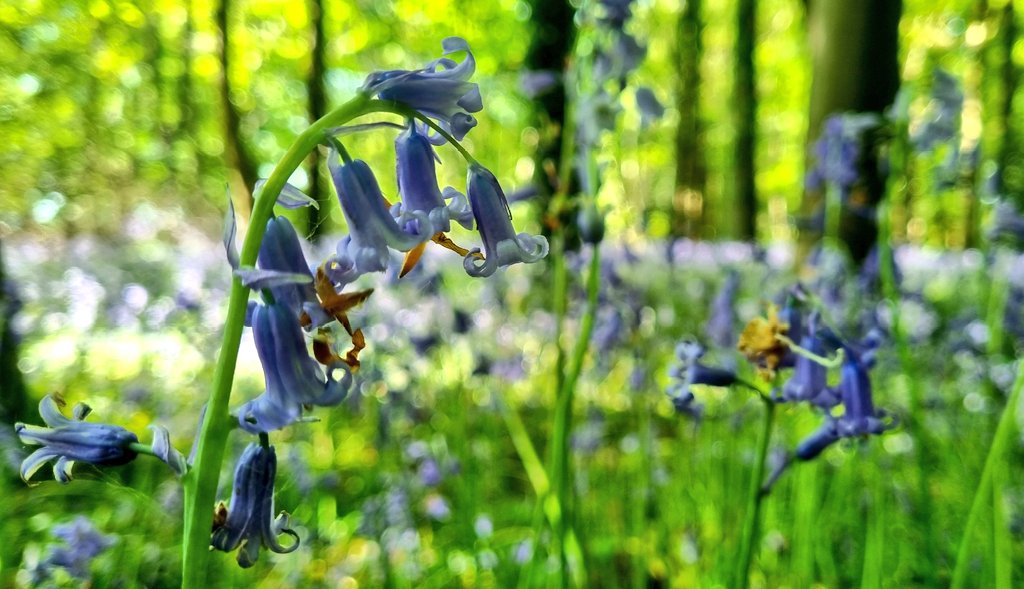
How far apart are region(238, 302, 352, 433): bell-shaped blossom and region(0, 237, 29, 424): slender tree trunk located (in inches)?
133

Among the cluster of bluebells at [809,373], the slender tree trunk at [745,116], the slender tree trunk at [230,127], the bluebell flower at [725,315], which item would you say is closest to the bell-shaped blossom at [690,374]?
the cluster of bluebells at [809,373]

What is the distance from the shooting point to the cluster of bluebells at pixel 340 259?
2.42 ft

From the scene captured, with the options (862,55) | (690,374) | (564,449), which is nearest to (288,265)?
(690,374)

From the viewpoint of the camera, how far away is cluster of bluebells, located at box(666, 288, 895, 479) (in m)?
1.33

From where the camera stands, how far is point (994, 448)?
1.41 meters

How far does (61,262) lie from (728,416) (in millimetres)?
7012

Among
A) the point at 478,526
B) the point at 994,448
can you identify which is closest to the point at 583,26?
the point at 994,448

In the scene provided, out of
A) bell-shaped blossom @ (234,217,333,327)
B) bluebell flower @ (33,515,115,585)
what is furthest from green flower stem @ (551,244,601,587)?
bluebell flower @ (33,515,115,585)

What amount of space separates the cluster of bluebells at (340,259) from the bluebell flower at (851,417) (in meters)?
0.81

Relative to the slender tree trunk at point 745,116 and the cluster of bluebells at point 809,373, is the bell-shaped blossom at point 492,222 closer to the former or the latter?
the cluster of bluebells at point 809,373

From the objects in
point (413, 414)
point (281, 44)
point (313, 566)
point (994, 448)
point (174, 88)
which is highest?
point (281, 44)

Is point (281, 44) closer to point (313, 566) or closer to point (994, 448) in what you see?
point (313, 566)

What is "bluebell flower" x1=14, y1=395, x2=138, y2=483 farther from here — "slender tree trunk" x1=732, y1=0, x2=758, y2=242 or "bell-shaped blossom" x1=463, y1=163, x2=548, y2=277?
"slender tree trunk" x1=732, y1=0, x2=758, y2=242

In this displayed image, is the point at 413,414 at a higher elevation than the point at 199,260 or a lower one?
lower
